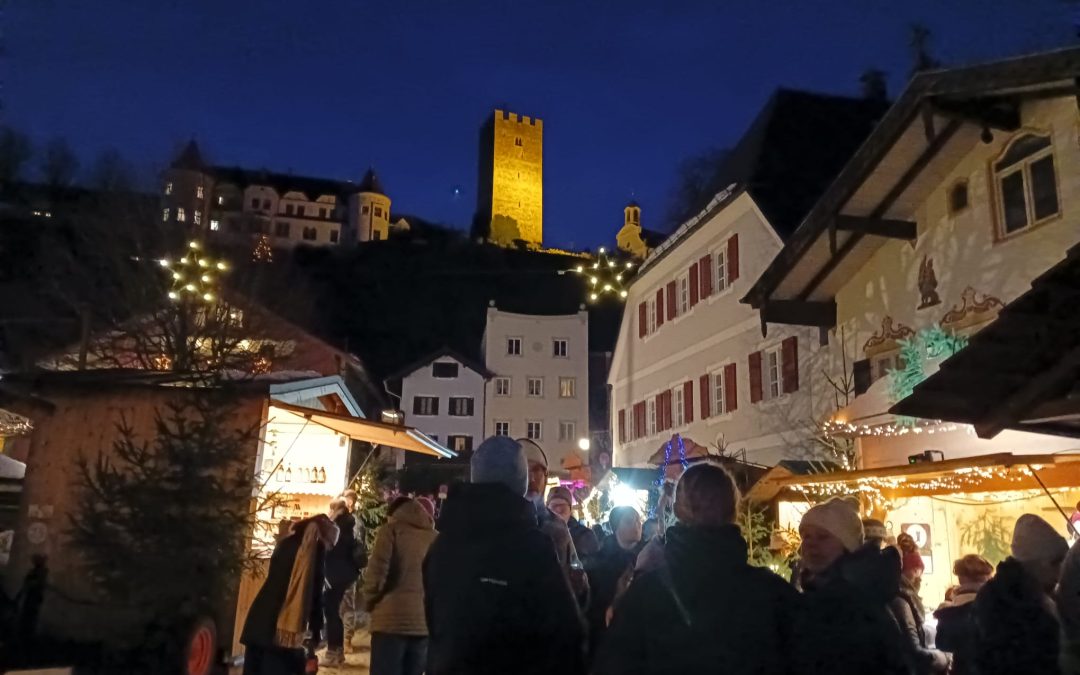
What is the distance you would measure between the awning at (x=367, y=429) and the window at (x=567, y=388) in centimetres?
3388

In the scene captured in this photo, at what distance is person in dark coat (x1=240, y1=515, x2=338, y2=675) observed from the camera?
634cm

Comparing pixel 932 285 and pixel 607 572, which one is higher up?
pixel 932 285

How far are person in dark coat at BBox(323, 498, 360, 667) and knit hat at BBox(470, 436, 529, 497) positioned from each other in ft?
22.2

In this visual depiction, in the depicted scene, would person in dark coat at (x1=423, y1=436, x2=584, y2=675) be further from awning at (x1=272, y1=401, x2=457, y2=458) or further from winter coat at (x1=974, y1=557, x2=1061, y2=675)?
awning at (x1=272, y1=401, x2=457, y2=458)

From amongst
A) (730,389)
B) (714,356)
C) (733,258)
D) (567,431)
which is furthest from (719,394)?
(567,431)

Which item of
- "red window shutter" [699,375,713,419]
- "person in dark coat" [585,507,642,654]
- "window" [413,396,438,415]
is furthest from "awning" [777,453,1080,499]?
"window" [413,396,438,415]

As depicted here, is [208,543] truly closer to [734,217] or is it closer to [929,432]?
[929,432]

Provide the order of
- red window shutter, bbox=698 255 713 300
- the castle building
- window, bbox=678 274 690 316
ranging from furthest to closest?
the castle building
window, bbox=678 274 690 316
red window shutter, bbox=698 255 713 300

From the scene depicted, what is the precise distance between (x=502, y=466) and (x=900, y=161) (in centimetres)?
1185

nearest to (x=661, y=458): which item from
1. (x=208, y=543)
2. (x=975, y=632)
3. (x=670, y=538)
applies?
(x=208, y=543)

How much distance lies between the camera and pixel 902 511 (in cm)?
1149

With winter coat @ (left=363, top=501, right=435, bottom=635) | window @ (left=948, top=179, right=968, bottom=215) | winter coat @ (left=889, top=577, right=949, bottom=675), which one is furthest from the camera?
window @ (left=948, top=179, right=968, bottom=215)

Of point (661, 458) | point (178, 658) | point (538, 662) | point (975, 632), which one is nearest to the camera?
point (538, 662)

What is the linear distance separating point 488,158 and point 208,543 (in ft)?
282
